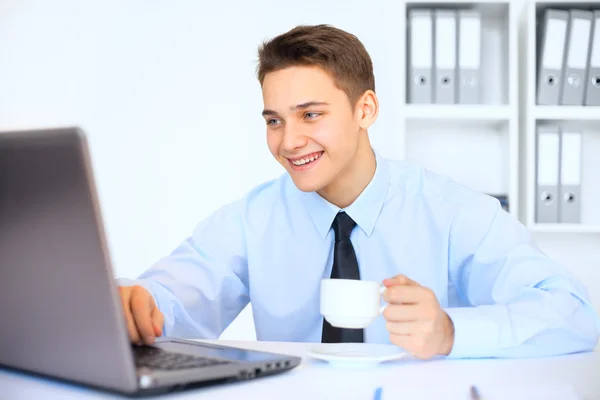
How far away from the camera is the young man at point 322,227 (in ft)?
4.84

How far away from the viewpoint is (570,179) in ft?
8.50

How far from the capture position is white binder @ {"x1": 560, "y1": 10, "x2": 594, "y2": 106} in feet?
8.41

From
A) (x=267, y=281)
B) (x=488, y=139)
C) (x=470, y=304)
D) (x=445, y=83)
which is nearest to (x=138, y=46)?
(x=445, y=83)

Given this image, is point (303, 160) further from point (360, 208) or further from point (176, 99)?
point (176, 99)

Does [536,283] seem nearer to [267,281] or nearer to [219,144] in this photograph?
[267,281]

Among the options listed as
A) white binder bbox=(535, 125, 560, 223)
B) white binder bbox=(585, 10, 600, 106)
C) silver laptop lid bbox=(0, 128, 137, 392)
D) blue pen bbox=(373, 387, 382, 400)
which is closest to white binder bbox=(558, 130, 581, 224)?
white binder bbox=(535, 125, 560, 223)

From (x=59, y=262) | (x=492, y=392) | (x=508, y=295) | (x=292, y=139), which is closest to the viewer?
(x=59, y=262)

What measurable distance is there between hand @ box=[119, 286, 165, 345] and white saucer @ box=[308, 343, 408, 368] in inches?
9.3

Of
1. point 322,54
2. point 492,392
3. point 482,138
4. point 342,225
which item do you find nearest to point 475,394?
point 492,392

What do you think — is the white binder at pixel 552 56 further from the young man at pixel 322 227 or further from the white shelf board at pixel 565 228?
the young man at pixel 322 227

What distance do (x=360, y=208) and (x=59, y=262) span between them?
1005 mm

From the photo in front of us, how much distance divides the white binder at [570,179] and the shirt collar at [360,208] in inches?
48.8

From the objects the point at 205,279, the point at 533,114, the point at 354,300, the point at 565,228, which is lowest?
the point at 565,228

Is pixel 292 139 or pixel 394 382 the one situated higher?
pixel 292 139
